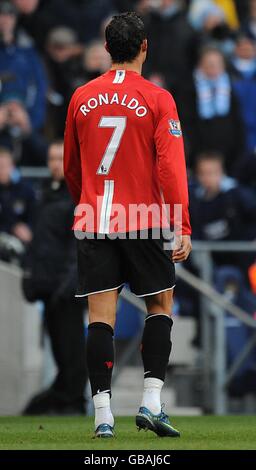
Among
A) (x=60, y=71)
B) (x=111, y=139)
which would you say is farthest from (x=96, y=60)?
(x=111, y=139)

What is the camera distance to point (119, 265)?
7.55 metres

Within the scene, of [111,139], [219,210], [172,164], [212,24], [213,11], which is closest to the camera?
[172,164]

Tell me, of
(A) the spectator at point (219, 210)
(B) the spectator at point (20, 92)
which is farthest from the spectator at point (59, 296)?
(B) the spectator at point (20, 92)

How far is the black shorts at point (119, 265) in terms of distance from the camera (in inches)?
294

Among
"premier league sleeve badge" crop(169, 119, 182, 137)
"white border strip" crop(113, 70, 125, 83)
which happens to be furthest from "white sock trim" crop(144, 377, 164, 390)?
"white border strip" crop(113, 70, 125, 83)

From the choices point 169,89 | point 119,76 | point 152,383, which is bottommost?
point 152,383

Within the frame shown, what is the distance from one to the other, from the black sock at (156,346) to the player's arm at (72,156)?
814 millimetres

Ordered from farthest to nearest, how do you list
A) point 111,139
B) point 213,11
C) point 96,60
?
1. point 213,11
2. point 96,60
3. point 111,139

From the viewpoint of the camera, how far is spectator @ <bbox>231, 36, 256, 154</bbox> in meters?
15.6

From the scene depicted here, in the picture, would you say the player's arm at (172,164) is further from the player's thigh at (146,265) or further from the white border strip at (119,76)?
the white border strip at (119,76)

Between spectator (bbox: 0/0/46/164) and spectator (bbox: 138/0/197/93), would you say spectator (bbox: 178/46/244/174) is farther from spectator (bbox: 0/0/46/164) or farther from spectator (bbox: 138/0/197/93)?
spectator (bbox: 0/0/46/164)

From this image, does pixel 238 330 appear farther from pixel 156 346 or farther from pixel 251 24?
pixel 156 346

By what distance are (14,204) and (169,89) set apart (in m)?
2.70

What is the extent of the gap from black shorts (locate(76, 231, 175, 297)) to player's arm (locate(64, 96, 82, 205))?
1.35 feet
